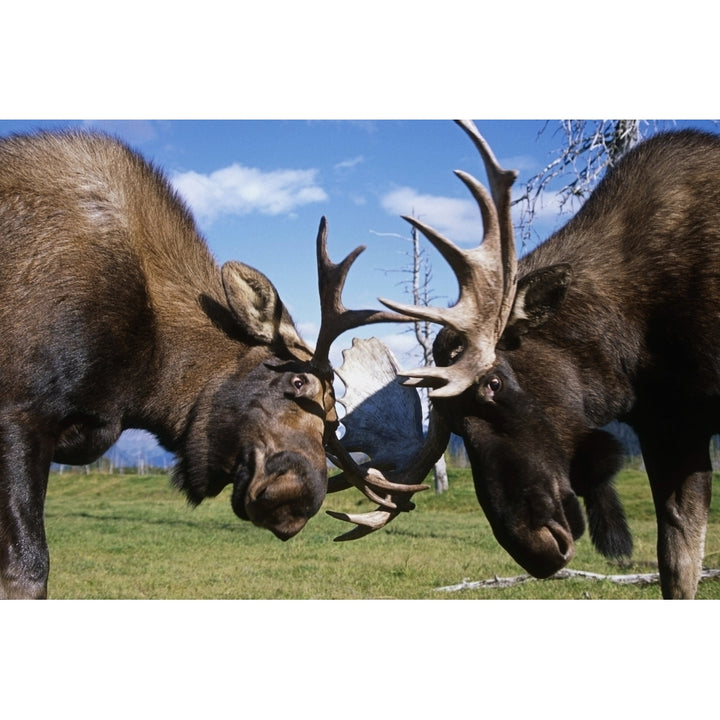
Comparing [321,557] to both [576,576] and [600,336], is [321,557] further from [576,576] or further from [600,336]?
[600,336]

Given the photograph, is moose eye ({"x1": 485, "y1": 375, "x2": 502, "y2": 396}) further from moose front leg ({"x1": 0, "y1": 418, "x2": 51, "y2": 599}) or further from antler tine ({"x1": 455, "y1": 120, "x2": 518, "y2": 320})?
moose front leg ({"x1": 0, "y1": 418, "x2": 51, "y2": 599})

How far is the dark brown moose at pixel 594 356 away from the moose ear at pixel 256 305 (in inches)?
23.7

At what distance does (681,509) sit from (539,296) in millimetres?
1174

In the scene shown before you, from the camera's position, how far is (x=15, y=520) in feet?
11.2

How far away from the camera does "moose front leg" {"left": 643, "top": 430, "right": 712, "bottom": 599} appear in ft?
13.6

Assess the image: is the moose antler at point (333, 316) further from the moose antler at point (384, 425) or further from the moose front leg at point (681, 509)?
the moose front leg at point (681, 509)

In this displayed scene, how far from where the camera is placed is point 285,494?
3.64m

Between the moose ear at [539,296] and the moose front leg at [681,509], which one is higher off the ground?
the moose ear at [539,296]

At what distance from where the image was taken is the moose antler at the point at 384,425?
415 centimetres

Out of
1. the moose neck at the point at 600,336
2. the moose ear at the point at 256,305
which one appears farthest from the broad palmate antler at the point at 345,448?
the moose neck at the point at 600,336

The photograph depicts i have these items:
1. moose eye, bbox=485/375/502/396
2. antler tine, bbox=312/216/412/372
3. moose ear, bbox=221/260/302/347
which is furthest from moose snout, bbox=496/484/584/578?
moose ear, bbox=221/260/302/347

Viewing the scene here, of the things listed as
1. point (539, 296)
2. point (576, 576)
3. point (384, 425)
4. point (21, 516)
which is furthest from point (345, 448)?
point (576, 576)

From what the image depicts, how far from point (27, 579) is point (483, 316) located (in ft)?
6.59
